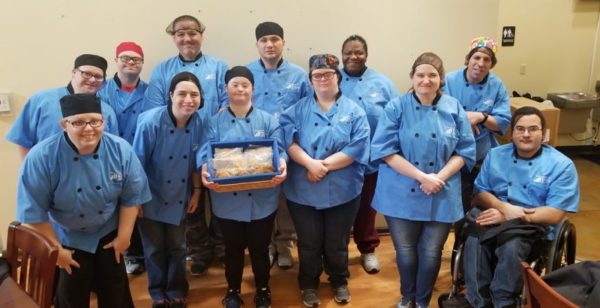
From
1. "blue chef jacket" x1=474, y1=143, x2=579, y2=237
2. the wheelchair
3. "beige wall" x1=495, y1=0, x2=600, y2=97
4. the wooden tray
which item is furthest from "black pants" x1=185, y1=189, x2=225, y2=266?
"beige wall" x1=495, y1=0, x2=600, y2=97

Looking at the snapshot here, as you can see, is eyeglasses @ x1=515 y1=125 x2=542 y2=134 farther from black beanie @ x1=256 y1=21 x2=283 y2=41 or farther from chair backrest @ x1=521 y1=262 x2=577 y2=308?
black beanie @ x1=256 y1=21 x2=283 y2=41

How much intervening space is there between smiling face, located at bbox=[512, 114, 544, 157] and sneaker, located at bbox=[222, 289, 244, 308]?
1772mm

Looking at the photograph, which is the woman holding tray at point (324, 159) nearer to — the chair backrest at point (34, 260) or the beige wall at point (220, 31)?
the beige wall at point (220, 31)

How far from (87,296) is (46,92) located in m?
1.11

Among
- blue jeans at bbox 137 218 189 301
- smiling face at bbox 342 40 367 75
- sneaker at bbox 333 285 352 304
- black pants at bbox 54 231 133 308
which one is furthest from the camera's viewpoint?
smiling face at bbox 342 40 367 75

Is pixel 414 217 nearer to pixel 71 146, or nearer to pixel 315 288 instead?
pixel 315 288

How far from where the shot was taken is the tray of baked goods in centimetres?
217

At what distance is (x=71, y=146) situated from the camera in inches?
73.3

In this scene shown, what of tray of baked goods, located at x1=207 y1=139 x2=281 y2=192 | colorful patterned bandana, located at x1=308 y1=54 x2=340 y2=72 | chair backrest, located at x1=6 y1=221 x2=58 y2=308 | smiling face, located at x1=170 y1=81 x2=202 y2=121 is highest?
colorful patterned bandana, located at x1=308 y1=54 x2=340 y2=72

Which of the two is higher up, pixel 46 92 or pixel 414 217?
pixel 46 92

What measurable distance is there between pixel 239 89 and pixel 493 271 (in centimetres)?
159

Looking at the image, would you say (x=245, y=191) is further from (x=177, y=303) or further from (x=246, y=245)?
(x=177, y=303)

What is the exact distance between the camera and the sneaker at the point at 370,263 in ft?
9.92

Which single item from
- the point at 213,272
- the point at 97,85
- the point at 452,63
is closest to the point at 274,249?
the point at 213,272
